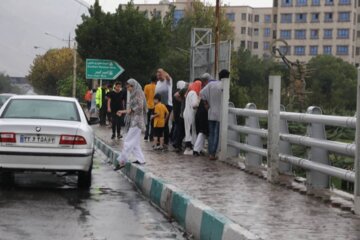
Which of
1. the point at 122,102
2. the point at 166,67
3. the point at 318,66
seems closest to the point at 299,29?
the point at 318,66

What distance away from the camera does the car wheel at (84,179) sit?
1121 cm

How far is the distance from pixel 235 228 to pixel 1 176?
20.4ft

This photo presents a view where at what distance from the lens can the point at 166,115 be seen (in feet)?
55.6

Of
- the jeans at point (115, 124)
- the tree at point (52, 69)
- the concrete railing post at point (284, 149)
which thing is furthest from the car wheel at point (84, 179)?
the tree at point (52, 69)

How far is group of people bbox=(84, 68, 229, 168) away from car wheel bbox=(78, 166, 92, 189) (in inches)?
73.0

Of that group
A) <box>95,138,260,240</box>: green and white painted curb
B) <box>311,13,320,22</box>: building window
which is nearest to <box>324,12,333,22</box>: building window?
<box>311,13,320,22</box>: building window

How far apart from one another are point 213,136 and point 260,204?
6.02 m

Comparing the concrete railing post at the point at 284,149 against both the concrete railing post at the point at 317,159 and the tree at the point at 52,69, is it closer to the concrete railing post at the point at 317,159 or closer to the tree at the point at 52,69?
the concrete railing post at the point at 317,159

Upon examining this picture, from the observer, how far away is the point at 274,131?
10.8 meters

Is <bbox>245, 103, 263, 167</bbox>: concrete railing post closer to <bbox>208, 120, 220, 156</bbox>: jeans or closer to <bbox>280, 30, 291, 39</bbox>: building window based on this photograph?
<bbox>208, 120, 220, 156</bbox>: jeans

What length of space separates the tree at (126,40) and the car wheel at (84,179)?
34.2m

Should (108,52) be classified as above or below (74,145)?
above

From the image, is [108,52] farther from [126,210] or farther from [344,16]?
[344,16]

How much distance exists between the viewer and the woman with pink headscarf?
15680 millimetres
